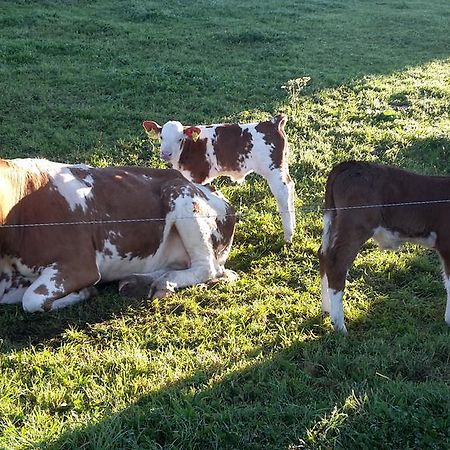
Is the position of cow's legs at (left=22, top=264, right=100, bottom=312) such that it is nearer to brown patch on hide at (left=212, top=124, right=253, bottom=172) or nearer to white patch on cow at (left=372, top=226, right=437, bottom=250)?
white patch on cow at (left=372, top=226, right=437, bottom=250)

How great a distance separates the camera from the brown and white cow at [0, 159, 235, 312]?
18.0ft

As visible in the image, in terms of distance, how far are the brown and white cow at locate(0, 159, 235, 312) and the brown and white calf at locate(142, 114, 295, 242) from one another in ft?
3.27

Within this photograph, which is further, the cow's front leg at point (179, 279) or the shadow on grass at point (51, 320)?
the cow's front leg at point (179, 279)

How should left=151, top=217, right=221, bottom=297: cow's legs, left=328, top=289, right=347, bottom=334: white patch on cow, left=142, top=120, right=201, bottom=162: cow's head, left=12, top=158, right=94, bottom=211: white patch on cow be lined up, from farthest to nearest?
1. left=142, top=120, right=201, bottom=162: cow's head
2. left=151, top=217, right=221, bottom=297: cow's legs
3. left=12, top=158, right=94, bottom=211: white patch on cow
4. left=328, top=289, right=347, bottom=334: white patch on cow

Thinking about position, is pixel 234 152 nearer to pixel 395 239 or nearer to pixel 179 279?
pixel 179 279

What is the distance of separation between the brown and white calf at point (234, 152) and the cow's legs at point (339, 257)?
7.52ft

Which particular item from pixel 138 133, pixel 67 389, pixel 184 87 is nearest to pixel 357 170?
pixel 67 389

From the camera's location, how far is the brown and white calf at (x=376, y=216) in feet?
16.7

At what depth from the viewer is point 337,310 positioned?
5191 mm

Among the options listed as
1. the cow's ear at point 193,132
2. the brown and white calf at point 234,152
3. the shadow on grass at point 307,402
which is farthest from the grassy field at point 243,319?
the cow's ear at point 193,132

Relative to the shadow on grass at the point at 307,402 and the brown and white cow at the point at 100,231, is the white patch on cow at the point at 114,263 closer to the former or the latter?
the brown and white cow at the point at 100,231

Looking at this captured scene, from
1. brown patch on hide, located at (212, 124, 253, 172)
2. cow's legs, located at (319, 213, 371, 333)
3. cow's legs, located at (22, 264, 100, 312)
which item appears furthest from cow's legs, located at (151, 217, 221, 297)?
brown patch on hide, located at (212, 124, 253, 172)

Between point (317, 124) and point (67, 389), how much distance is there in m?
7.97

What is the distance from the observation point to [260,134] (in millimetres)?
7742
